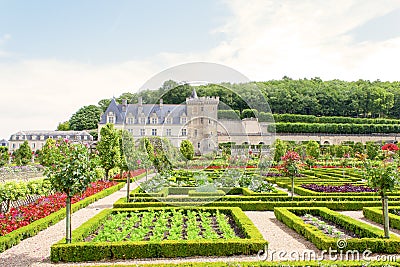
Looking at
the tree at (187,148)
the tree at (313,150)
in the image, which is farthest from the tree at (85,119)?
the tree at (187,148)

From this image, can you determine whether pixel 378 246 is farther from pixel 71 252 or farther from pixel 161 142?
pixel 161 142

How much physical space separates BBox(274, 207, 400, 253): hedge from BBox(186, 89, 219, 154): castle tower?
4.04m

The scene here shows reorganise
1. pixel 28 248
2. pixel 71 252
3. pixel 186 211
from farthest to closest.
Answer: pixel 186 211 → pixel 28 248 → pixel 71 252

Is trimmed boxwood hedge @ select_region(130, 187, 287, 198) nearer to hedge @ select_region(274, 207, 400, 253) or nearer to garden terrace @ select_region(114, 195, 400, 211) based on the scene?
garden terrace @ select_region(114, 195, 400, 211)

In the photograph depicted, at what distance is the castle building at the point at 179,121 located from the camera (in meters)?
9.08

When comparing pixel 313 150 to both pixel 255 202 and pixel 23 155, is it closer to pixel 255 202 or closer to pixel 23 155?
pixel 255 202

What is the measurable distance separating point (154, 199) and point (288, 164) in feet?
14.3

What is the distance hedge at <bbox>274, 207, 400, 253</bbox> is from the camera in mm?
6027

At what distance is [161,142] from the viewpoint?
13.0 m

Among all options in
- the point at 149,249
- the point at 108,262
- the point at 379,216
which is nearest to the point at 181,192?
the point at 379,216

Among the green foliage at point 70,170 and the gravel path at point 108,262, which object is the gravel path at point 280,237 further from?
the green foliage at point 70,170

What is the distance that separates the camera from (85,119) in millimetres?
57281

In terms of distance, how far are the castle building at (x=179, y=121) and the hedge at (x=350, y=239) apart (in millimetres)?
4116

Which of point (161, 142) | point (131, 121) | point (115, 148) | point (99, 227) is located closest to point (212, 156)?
point (161, 142)
